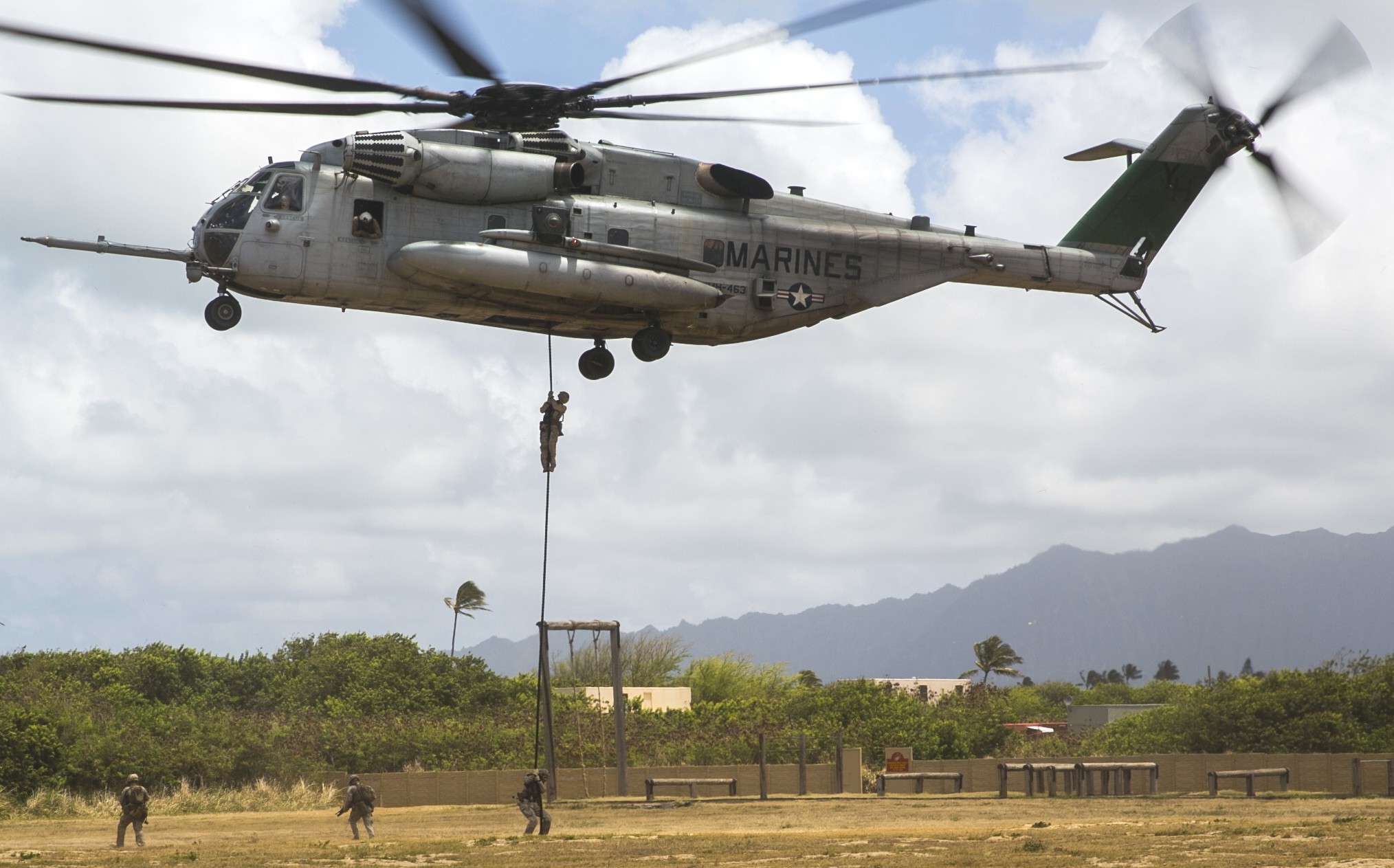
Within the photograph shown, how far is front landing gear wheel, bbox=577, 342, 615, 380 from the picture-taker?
23.9 m

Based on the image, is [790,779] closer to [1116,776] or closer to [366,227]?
[1116,776]

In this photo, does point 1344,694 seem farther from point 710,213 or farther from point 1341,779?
point 710,213

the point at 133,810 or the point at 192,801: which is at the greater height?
the point at 133,810

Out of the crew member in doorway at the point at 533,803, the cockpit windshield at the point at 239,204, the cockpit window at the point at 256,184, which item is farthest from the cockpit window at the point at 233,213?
the crew member in doorway at the point at 533,803

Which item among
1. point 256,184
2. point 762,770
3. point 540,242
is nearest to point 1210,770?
point 762,770

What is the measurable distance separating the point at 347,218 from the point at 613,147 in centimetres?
430

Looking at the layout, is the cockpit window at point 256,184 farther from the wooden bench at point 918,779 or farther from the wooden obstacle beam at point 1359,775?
the wooden obstacle beam at point 1359,775

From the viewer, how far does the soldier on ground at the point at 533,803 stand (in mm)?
22641

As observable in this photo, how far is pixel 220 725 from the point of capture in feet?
127

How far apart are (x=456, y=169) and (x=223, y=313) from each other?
13.0 feet

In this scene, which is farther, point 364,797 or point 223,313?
point 364,797

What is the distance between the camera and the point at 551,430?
24.4m

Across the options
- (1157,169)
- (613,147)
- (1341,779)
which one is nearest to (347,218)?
(613,147)

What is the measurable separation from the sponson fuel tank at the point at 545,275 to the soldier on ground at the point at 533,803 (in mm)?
7623
